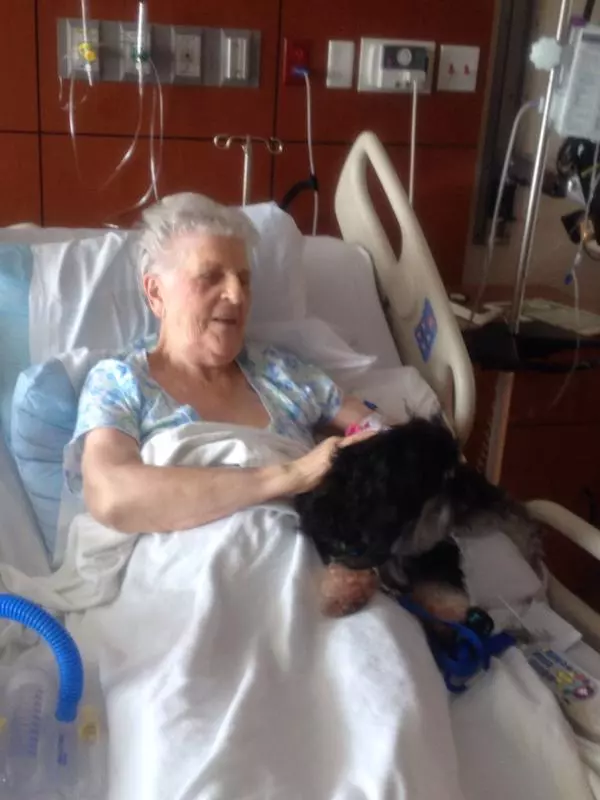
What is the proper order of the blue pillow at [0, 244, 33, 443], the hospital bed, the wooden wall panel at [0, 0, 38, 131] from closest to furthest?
the hospital bed → the blue pillow at [0, 244, 33, 443] → the wooden wall panel at [0, 0, 38, 131]

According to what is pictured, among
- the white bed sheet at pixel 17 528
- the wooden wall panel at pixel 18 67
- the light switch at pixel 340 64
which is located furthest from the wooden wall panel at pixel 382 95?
the white bed sheet at pixel 17 528

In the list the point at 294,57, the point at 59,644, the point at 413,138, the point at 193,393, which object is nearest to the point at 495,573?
the point at 193,393

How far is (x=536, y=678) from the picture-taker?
52.6 inches

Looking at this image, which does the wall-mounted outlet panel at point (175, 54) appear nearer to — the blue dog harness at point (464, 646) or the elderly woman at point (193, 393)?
the elderly woman at point (193, 393)

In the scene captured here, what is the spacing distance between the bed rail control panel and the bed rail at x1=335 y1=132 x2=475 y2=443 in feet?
1.70

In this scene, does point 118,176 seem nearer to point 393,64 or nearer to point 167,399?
point 393,64

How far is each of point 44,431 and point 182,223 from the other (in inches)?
Answer: 17.5

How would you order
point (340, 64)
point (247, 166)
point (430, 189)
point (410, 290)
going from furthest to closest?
point (430, 189)
point (340, 64)
point (247, 166)
point (410, 290)

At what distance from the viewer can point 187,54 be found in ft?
7.88

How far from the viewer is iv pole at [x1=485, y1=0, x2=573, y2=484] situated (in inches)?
80.1

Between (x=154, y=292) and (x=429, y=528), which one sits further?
(x=154, y=292)

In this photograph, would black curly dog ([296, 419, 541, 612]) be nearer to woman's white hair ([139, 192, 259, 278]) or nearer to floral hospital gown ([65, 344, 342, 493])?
floral hospital gown ([65, 344, 342, 493])

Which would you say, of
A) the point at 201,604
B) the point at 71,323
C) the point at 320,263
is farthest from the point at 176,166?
the point at 201,604

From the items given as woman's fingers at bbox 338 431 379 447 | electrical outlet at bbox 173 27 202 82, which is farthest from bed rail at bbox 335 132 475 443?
electrical outlet at bbox 173 27 202 82
